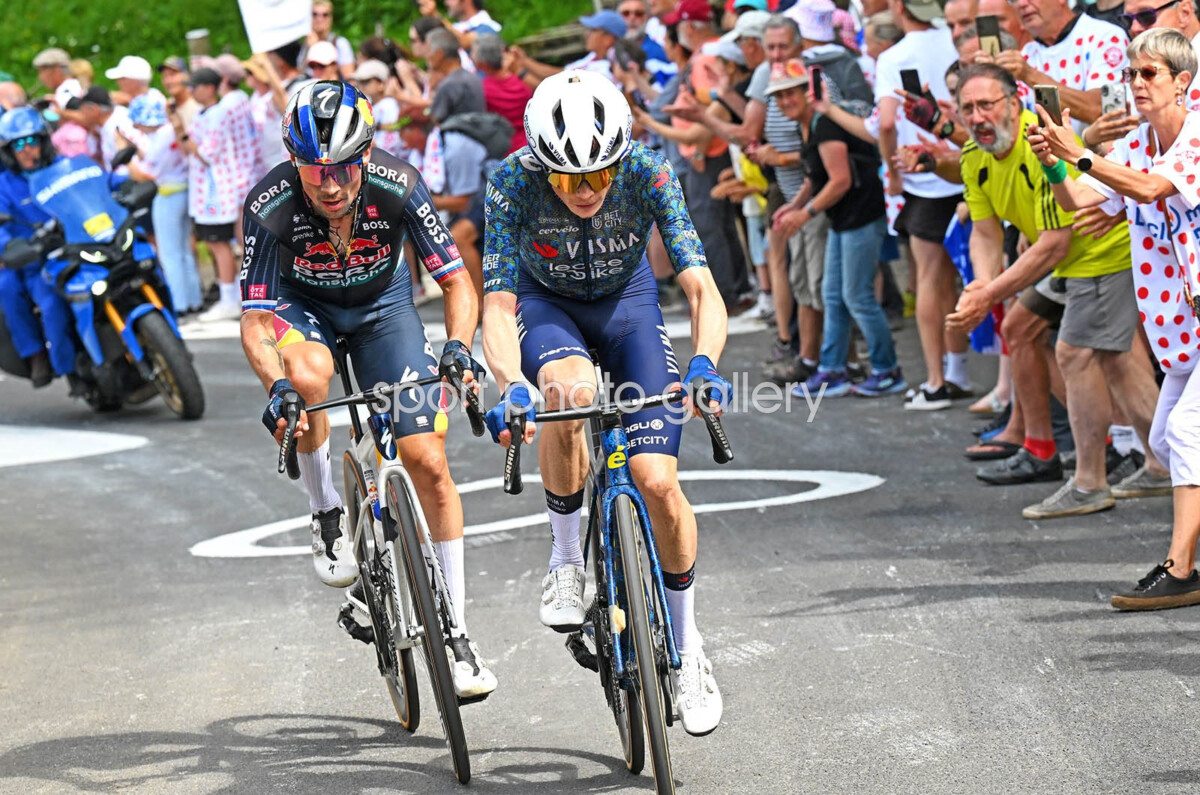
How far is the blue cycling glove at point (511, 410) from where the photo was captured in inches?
191

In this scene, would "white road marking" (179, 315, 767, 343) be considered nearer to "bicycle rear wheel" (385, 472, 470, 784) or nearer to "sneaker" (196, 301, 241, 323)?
"sneaker" (196, 301, 241, 323)

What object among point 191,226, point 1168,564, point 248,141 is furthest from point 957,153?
point 191,226

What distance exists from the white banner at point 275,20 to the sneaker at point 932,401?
20.1 feet

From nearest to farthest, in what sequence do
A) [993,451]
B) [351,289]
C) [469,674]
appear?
[469,674], [351,289], [993,451]

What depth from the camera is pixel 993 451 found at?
30.6ft

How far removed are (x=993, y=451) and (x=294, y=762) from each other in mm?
Answer: 5048

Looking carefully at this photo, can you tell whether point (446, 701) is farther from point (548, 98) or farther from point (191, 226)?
point (191, 226)

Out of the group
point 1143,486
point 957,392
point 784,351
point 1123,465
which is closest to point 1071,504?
point 1143,486

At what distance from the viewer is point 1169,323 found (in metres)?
6.87

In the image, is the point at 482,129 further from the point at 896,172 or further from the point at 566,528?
the point at 566,528

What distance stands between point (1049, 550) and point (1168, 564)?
3.22 feet

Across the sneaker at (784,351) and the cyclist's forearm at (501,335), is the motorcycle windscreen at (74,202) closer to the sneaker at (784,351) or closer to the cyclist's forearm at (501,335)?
the sneaker at (784,351)

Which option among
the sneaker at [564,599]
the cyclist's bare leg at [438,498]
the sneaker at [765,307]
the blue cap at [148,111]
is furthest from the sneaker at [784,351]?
the blue cap at [148,111]

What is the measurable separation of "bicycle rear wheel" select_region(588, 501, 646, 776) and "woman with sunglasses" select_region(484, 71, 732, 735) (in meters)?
0.17
